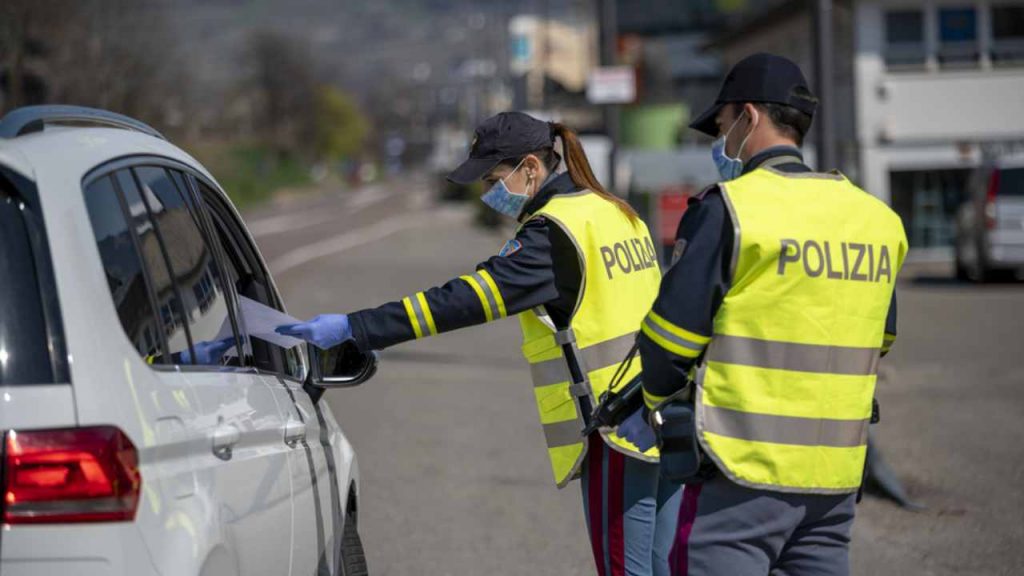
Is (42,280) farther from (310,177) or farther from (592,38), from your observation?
(310,177)

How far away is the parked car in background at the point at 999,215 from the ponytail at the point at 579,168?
2062 centimetres

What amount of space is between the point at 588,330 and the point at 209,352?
3.40 ft

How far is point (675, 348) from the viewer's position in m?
3.55

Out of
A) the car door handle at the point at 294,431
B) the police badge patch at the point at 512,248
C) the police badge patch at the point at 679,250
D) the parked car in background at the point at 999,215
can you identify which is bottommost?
the parked car in background at the point at 999,215

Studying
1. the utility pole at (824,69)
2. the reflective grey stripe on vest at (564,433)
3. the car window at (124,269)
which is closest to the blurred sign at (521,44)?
the utility pole at (824,69)

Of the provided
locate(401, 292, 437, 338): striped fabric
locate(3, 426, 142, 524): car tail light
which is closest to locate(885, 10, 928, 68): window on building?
locate(401, 292, 437, 338): striped fabric

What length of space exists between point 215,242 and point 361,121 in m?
153

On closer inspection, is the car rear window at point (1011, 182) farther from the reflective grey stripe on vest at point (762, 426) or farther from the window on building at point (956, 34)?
the reflective grey stripe on vest at point (762, 426)

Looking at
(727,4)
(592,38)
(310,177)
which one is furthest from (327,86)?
(727,4)

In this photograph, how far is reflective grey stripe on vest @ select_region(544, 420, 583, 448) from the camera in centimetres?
432

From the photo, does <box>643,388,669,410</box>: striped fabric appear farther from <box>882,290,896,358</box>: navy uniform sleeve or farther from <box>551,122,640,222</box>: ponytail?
<box>551,122,640,222</box>: ponytail

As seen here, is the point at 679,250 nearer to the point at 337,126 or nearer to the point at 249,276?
the point at 249,276

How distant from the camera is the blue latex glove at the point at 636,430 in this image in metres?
4.24

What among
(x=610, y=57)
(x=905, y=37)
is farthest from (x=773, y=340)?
(x=905, y=37)
